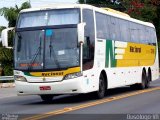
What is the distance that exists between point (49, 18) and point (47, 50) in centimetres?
127

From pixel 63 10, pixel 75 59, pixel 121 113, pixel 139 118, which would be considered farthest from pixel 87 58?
pixel 139 118

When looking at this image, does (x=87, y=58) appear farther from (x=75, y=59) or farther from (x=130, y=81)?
(x=130, y=81)

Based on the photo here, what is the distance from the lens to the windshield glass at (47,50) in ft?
59.4

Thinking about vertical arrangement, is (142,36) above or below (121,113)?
above

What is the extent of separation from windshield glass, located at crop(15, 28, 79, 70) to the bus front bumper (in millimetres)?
539

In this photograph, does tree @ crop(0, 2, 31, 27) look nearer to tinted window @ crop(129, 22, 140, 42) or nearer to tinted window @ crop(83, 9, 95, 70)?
tinted window @ crop(129, 22, 140, 42)

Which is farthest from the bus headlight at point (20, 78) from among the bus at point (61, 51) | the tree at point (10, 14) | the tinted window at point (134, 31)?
the tree at point (10, 14)

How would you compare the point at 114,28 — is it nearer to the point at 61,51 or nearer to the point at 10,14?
the point at 61,51

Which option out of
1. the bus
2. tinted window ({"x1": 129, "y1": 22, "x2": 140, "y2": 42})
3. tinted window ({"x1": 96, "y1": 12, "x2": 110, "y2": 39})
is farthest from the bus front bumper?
tinted window ({"x1": 129, "y1": 22, "x2": 140, "y2": 42})

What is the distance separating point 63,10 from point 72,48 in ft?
5.15

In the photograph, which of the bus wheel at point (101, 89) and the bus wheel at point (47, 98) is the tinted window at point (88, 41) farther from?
the bus wheel at point (47, 98)

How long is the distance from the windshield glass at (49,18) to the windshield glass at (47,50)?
34cm

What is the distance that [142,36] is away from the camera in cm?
2688

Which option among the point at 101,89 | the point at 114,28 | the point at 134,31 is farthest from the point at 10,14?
the point at 101,89
